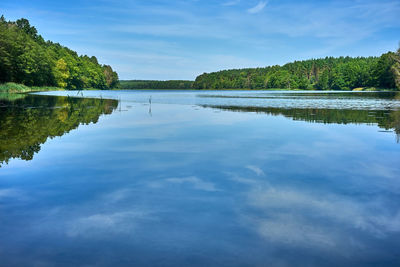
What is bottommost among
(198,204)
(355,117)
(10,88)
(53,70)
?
(198,204)

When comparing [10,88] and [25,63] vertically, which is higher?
[25,63]

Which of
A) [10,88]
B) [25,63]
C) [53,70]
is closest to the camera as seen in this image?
[10,88]

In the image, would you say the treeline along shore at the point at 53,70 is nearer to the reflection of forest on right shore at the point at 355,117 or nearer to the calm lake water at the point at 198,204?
the reflection of forest on right shore at the point at 355,117

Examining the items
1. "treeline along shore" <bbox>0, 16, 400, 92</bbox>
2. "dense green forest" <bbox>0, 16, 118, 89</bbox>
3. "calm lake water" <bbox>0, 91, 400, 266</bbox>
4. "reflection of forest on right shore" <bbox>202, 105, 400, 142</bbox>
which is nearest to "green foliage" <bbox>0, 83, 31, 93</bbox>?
"treeline along shore" <bbox>0, 16, 400, 92</bbox>

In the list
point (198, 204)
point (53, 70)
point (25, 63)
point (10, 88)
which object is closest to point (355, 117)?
point (198, 204)

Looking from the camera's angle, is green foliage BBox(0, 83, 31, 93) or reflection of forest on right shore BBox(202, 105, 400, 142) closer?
reflection of forest on right shore BBox(202, 105, 400, 142)

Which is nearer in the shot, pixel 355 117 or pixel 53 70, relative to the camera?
pixel 355 117

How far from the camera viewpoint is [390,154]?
40.2 feet

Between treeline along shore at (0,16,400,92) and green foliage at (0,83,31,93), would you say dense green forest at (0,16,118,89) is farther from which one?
green foliage at (0,83,31,93)

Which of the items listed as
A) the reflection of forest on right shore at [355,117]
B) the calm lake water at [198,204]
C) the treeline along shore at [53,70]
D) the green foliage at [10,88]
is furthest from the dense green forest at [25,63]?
the calm lake water at [198,204]

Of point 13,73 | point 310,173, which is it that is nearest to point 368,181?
point 310,173

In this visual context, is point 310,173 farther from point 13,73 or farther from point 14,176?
point 13,73

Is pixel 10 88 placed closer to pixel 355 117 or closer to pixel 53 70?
pixel 53 70

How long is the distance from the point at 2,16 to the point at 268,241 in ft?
485
